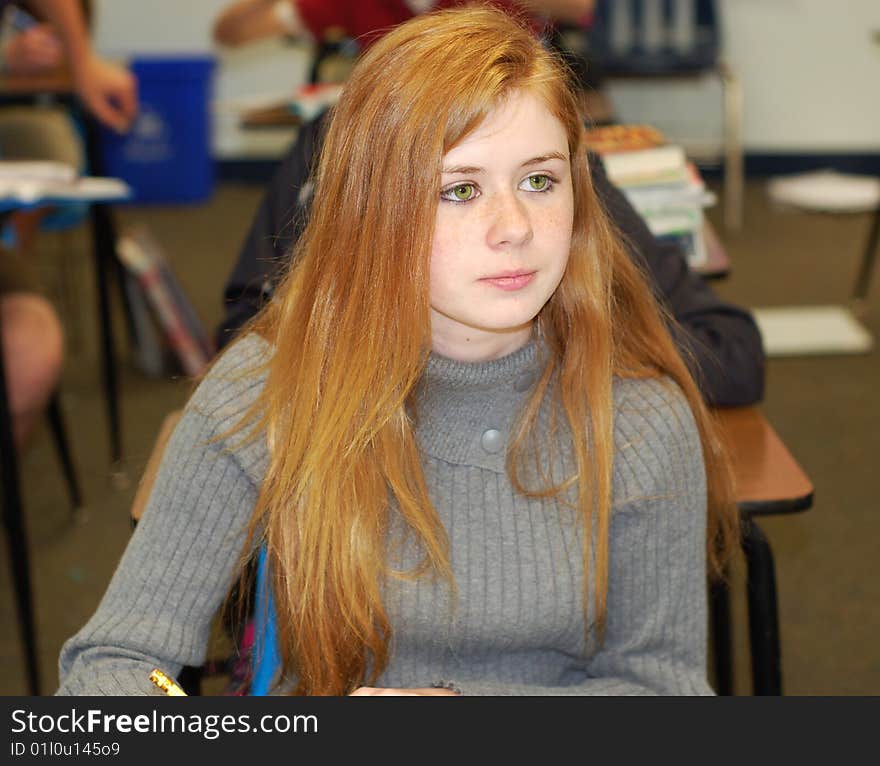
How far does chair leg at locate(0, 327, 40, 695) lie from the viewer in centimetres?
205

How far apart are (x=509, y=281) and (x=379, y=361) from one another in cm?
14

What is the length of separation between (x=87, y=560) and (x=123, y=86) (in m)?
1.12

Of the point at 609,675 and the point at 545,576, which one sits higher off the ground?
the point at 545,576

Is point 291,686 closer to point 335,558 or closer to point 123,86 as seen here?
point 335,558

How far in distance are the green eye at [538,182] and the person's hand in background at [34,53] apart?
8.88 feet

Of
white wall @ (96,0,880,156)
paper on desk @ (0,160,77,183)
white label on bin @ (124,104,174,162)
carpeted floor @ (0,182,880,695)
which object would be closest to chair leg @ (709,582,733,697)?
carpeted floor @ (0,182,880,695)

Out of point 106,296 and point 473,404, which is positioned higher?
point 473,404

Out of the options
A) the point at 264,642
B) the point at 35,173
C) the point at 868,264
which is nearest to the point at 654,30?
the point at 868,264

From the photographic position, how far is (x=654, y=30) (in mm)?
4887

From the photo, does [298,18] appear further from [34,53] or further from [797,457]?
[797,457]

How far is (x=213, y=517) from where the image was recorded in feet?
3.71
